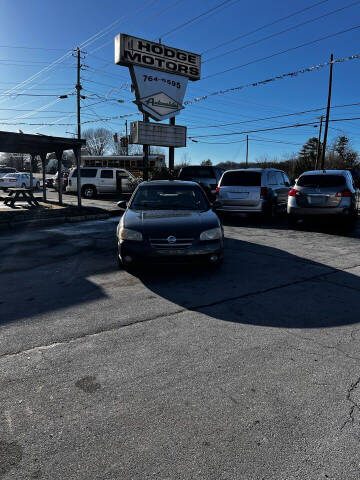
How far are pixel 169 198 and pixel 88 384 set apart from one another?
15.3 ft

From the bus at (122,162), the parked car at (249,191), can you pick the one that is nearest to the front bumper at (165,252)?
the parked car at (249,191)

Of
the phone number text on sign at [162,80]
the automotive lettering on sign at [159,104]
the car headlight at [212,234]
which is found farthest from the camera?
the automotive lettering on sign at [159,104]

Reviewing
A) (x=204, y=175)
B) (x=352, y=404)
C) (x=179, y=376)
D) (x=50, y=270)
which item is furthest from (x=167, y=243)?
(x=204, y=175)

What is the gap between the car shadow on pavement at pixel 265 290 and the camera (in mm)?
4176

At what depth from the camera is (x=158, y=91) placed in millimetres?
17016

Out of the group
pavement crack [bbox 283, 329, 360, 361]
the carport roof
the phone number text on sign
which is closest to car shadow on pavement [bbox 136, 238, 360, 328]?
pavement crack [bbox 283, 329, 360, 361]

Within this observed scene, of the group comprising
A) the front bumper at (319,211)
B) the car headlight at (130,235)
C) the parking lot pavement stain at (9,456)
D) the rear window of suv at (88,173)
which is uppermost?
the rear window of suv at (88,173)

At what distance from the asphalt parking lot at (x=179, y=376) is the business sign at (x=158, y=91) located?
12.9 m

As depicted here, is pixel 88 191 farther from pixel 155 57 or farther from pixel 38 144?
pixel 155 57

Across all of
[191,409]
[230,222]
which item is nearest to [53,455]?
[191,409]

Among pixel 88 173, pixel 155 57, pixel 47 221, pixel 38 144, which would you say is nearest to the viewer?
pixel 47 221

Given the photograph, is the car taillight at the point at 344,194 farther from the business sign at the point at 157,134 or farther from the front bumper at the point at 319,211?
the business sign at the point at 157,134

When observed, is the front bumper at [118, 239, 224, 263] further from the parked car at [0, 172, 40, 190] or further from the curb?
the parked car at [0, 172, 40, 190]

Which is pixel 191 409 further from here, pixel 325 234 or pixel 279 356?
pixel 325 234
